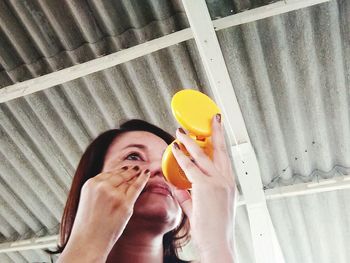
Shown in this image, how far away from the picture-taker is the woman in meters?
1.17

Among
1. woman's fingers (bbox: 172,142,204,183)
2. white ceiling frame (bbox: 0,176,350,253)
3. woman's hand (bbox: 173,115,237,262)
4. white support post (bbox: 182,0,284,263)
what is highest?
woman's fingers (bbox: 172,142,204,183)

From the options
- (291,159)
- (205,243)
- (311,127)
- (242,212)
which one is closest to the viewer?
(205,243)

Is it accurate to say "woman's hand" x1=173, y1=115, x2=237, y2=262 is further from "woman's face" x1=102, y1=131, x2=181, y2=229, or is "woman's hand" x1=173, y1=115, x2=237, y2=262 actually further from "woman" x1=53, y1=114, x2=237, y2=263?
→ "woman's face" x1=102, y1=131, x2=181, y2=229

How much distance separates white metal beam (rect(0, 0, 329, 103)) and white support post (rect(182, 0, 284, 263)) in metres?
0.31

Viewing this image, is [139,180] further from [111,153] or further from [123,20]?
[123,20]

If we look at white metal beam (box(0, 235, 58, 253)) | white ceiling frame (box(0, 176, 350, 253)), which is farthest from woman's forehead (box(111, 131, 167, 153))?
white metal beam (box(0, 235, 58, 253))

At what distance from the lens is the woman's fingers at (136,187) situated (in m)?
1.32

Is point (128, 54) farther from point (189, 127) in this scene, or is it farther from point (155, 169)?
point (189, 127)

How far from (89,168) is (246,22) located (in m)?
1.50

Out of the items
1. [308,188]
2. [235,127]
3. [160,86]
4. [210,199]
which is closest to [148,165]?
[210,199]

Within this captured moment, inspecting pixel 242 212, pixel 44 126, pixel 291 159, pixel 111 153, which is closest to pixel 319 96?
pixel 291 159

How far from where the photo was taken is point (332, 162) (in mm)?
3664

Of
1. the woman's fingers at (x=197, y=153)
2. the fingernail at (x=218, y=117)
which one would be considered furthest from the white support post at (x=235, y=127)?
the woman's fingers at (x=197, y=153)

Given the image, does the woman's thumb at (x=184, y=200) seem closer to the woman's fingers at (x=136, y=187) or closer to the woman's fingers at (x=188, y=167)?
the woman's fingers at (x=136, y=187)
